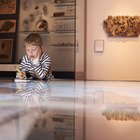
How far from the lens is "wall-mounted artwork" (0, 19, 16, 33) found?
9.79 feet

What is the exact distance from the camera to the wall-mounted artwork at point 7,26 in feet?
9.79

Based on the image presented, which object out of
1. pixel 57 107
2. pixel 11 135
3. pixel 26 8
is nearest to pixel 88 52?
pixel 26 8

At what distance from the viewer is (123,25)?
113 inches

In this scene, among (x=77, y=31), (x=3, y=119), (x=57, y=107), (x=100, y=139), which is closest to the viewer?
(x=100, y=139)

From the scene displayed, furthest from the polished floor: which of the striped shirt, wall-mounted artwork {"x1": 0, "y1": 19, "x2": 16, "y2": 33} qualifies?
wall-mounted artwork {"x1": 0, "y1": 19, "x2": 16, "y2": 33}

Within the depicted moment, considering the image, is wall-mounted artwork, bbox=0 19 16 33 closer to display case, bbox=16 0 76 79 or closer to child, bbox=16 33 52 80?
display case, bbox=16 0 76 79

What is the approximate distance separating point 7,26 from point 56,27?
1.73ft

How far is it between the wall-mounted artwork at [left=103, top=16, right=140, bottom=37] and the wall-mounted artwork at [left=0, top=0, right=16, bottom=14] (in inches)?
36.9

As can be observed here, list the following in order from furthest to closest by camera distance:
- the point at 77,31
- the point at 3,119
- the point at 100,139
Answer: the point at 77,31, the point at 3,119, the point at 100,139

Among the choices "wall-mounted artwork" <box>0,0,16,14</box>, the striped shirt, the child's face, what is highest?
"wall-mounted artwork" <box>0,0,16,14</box>

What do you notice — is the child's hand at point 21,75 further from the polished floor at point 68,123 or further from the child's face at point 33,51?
the polished floor at point 68,123

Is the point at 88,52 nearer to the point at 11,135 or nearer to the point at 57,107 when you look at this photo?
A: the point at 57,107

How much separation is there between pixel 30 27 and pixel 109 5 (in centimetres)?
82

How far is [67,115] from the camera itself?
623 millimetres
